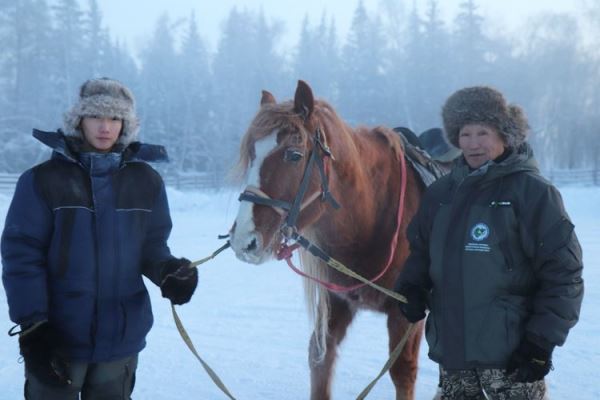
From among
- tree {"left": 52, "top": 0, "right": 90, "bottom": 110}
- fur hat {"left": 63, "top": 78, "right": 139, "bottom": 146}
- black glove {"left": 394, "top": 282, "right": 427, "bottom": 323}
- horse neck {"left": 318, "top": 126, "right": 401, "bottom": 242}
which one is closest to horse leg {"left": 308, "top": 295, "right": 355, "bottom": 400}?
horse neck {"left": 318, "top": 126, "right": 401, "bottom": 242}

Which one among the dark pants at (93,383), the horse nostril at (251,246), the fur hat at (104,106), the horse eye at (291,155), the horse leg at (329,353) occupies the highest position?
the fur hat at (104,106)

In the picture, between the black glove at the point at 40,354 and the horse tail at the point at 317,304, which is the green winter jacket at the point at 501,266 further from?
the black glove at the point at 40,354

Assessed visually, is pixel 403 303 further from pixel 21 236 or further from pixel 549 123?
pixel 549 123

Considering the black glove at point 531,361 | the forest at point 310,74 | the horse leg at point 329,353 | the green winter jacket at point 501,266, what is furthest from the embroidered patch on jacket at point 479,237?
the forest at point 310,74

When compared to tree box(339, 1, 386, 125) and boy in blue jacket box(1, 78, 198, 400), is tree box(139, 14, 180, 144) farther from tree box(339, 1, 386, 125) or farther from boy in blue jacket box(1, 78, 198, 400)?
boy in blue jacket box(1, 78, 198, 400)

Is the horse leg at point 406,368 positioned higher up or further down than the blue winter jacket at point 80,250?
further down

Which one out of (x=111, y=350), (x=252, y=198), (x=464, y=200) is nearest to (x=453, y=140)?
(x=464, y=200)

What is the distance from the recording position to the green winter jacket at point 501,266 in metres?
1.84

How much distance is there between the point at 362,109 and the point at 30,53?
786 inches

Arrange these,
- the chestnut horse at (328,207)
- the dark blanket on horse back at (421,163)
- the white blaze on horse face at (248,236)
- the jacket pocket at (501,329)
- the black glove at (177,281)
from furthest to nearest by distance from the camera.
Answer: the dark blanket on horse back at (421,163)
the chestnut horse at (328,207)
the white blaze on horse face at (248,236)
the black glove at (177,281)
the jacket pocket at (501,329)

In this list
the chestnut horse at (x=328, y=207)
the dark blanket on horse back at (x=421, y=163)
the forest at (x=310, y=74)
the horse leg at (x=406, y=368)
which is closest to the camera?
the chestnut horse at (x=328, y=207)

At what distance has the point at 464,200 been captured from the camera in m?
2.11

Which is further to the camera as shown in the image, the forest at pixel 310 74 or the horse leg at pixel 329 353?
the forest at pixel 310 74

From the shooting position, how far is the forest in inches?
1159
